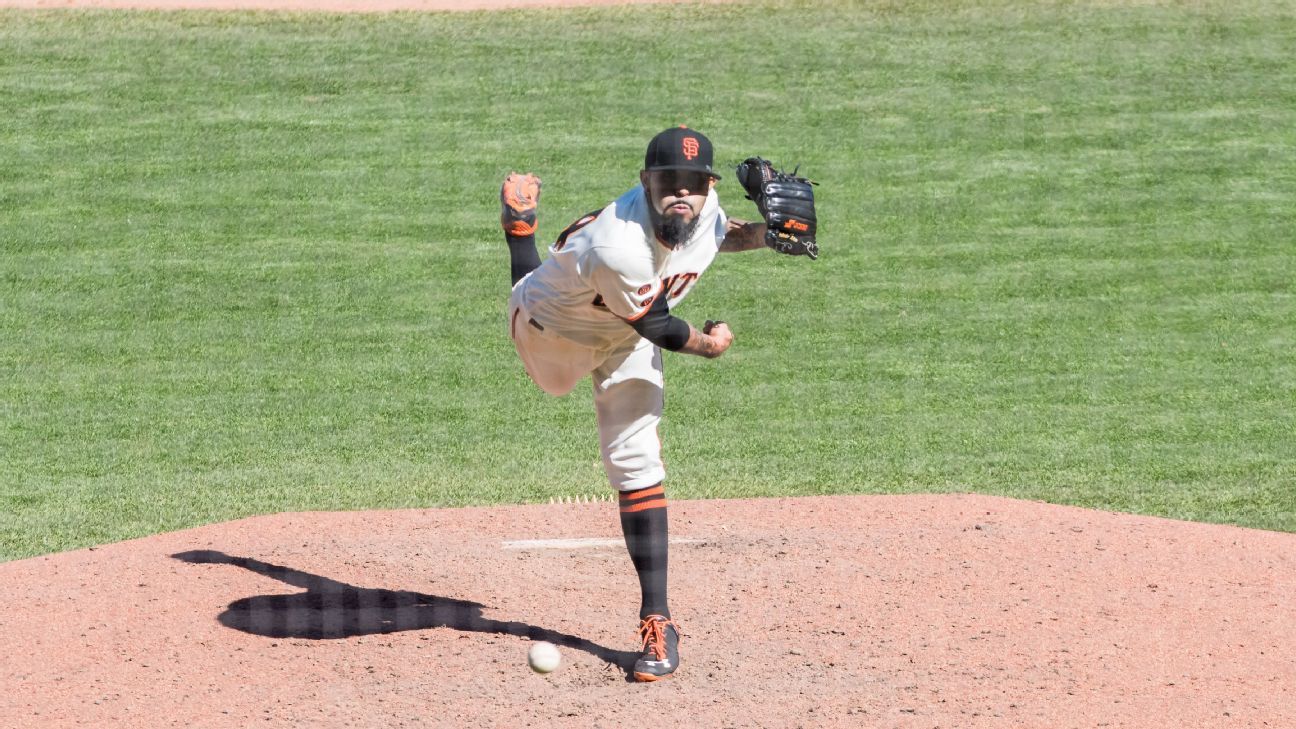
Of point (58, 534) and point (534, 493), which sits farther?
point (534, 493)

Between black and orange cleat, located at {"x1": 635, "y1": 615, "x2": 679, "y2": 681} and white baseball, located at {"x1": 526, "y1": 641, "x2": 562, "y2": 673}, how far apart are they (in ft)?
0.86

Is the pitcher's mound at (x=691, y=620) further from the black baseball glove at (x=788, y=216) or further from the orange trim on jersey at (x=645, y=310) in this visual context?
the black baseball glove at (x=788, y=216)

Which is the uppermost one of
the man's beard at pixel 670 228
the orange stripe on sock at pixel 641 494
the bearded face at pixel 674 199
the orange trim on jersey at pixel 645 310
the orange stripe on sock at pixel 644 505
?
the bearded face at pixel 674 199

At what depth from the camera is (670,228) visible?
5.03m

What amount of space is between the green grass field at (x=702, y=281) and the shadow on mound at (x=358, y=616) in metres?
1.54

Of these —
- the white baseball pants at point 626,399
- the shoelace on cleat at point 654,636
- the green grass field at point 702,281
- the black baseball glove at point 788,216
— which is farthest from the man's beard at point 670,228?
the green grass field at point 702,281

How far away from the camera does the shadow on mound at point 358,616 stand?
5.57 m

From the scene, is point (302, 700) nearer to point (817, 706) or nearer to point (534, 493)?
point (817, 706)

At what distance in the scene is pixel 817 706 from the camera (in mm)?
4832

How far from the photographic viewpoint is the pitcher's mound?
4.87 metres

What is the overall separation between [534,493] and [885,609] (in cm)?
246

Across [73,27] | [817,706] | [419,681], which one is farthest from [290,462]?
[73,27]

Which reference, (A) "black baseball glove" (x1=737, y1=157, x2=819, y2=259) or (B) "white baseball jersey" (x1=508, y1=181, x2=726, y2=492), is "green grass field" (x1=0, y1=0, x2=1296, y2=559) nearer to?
(B) "white baseball jersey" (x1=508, y1=181, x2=726, y2=492)

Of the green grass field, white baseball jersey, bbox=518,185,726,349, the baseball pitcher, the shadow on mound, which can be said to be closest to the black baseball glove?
the baseball pitcher
